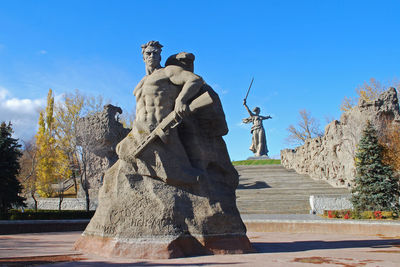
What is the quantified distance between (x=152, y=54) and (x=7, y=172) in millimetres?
10932

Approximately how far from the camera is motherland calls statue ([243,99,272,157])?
125 feet

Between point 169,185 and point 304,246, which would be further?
point 304,246

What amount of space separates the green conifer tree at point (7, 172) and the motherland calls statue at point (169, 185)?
32.4ft

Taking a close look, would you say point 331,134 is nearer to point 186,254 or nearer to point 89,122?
point 89,122

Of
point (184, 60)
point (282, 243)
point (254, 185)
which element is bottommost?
point (282, 243)

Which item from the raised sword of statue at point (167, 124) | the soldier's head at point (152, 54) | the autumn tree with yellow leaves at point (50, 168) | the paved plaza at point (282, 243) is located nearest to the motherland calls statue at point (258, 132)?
the paved plaza at point (282, 243)

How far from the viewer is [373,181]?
49.9ft

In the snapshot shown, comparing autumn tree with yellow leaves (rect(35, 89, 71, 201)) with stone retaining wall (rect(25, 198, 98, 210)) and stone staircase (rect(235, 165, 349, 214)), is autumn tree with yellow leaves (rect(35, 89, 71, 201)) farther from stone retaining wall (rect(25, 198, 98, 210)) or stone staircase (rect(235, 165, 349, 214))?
stone staircase (rect(235, 165, 349, 214))

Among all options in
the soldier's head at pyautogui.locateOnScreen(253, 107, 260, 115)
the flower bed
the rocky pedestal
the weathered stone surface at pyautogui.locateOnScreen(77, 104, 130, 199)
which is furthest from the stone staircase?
the rocky pedestal

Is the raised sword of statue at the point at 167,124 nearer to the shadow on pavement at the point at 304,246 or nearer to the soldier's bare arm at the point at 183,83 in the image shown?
the soldier's bare arm at the point at 183,83

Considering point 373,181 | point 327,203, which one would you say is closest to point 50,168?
point 327,203

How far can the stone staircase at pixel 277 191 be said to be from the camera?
18689mm

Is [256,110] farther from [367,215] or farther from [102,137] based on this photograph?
[367,215]

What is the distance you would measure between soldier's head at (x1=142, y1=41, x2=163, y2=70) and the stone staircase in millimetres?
13202
